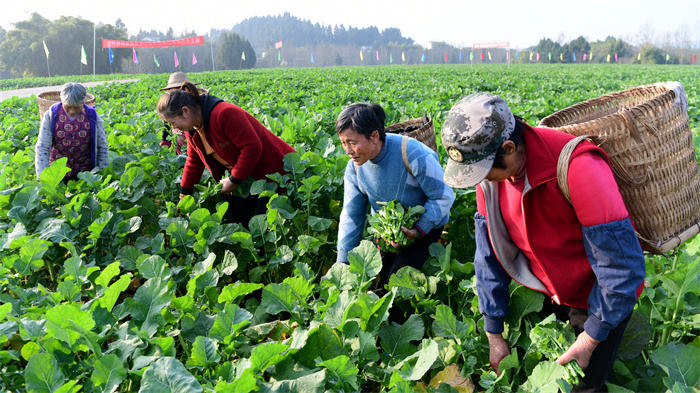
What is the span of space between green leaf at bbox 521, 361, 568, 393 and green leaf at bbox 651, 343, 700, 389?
326 mm

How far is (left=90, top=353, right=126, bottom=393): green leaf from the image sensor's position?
159 cm

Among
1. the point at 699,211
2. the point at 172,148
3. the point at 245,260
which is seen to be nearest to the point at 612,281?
the point at 699,211

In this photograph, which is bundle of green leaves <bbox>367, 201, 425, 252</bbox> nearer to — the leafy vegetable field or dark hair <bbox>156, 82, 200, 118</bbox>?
the leafy vegetable field

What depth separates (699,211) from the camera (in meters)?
1.80

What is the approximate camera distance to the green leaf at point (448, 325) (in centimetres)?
188

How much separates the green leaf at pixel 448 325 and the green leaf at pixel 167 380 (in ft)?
3.07

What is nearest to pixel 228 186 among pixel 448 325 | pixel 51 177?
pixel 51 177

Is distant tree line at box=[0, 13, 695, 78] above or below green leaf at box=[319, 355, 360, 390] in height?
above

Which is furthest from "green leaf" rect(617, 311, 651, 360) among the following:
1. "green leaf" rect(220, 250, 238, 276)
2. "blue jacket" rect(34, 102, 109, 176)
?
"blue jacket" rect(34, 102, 109, 176)

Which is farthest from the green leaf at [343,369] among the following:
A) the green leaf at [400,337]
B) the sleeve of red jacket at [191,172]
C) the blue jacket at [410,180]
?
the sleeve of red jacket at [191,172]

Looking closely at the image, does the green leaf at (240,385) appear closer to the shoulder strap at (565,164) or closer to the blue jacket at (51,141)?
the shoulder strap at (565,164)

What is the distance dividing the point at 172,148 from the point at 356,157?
313 centimetres

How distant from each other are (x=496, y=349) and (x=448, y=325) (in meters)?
0.21

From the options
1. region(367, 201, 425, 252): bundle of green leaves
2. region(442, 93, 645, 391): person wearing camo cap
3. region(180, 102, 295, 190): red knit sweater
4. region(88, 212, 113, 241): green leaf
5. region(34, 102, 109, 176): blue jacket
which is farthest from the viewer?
region(34, 102, 109, 176): blue jacket
